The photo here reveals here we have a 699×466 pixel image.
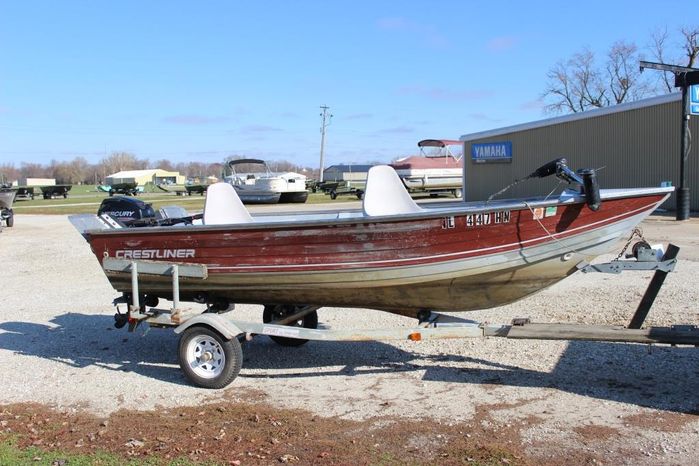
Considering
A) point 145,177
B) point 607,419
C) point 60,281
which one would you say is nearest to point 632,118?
point 60,281

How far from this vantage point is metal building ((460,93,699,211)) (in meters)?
21.9

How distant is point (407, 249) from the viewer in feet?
17.6

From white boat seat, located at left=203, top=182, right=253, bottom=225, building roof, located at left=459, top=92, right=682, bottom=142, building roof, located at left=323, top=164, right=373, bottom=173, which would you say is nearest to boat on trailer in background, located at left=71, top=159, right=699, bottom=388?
white boat seat, located at left=203, top=182, right=253, bottom=225

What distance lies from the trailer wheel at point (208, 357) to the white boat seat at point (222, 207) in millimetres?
1312

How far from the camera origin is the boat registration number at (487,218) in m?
5.26

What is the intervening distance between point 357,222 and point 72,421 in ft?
8.55

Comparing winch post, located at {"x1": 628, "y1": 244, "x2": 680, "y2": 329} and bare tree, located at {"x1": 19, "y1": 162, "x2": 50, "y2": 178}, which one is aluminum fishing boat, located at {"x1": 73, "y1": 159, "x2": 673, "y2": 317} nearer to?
winch post, located at {"x1": 628, "y1": 244, "x2": 680, "y2": 329}

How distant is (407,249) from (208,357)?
1.96 m

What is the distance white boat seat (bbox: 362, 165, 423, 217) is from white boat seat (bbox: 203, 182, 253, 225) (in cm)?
139

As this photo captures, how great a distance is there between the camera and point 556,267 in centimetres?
547

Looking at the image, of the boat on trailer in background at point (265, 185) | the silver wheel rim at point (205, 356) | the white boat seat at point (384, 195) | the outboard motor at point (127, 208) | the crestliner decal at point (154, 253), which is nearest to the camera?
the silver wheel rim at point (205, 356)

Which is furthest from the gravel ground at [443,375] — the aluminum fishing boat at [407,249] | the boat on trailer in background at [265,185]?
the boat on trailer in background at [265,185]

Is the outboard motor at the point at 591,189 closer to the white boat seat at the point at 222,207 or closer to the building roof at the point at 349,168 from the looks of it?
the white boat seat at the point at 222,207

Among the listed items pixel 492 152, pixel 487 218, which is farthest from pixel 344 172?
pixel 487 218
